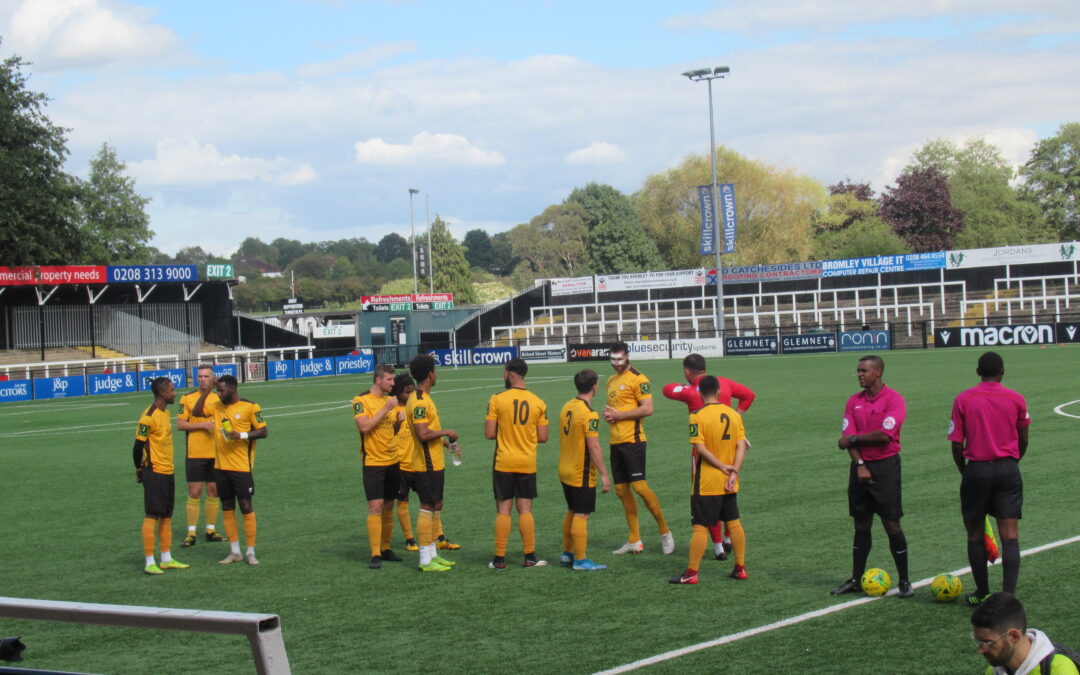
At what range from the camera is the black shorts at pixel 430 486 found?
1040cm

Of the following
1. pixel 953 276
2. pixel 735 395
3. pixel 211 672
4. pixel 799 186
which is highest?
pixel 799 186

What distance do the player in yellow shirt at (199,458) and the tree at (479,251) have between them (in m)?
A: 185

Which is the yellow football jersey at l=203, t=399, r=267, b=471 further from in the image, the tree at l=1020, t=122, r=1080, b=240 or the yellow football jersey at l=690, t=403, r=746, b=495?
the tree at l=1020, t=122, r=1080, b=240

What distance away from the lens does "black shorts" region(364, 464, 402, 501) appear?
10.7 metres

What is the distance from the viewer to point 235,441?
11.0 m

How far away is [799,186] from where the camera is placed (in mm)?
84250

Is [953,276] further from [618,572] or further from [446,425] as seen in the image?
[618,572]

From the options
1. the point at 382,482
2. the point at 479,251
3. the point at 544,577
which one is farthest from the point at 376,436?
the point at 479,251

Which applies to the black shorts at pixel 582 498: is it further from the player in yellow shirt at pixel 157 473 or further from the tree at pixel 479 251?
the tree at pixel 479 251

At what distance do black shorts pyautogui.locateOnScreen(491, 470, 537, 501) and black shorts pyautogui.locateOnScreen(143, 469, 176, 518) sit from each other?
134 inches

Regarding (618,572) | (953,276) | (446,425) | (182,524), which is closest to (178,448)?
(446,425)

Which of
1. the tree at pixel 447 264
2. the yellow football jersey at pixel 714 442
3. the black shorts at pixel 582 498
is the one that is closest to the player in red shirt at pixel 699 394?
the yellow football jersey at pixel 714 442

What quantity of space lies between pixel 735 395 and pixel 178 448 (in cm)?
1617

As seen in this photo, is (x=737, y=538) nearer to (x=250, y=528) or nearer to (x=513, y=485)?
(x=513, y=485)
